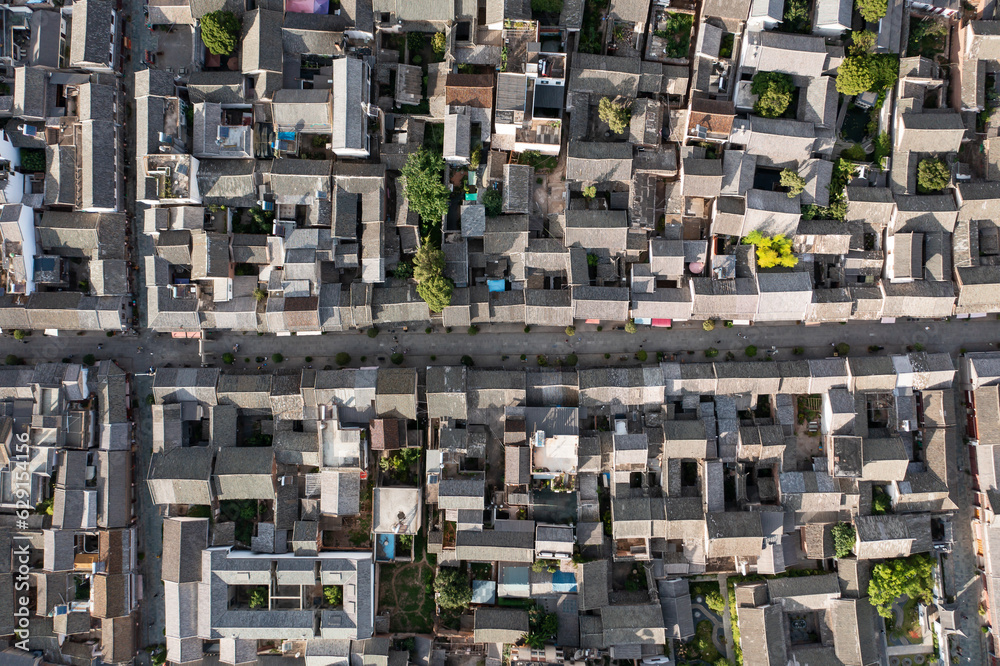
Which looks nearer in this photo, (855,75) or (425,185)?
(425,185)

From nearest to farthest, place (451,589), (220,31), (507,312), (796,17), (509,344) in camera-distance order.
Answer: (220,31) → (451,589) → (796,17) → (507,312) → (509,344)

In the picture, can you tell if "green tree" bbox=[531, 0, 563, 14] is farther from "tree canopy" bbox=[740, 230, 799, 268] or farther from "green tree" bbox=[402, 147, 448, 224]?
"tree canopy" bbox=[740, 230, 799, 268]

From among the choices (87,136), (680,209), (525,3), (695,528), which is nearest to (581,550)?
(695,528)

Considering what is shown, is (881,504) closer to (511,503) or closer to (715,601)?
(715,601)

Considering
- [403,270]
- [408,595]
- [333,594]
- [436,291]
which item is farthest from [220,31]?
[408,595]

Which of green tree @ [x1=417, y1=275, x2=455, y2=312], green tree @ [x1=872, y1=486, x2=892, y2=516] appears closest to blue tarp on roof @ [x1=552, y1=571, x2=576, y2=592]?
green tree @ [x1=417, y1=275, x2=455, y2=312]
